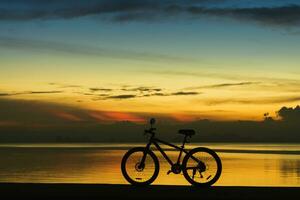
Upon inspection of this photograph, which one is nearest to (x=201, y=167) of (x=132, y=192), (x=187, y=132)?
(x=187, y=132)

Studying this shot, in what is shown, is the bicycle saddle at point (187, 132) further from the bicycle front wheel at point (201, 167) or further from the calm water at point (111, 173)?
the calm water at point (111, 173)

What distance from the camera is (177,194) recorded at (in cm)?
1191

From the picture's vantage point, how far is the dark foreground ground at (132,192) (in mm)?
11531

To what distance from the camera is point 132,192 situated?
12336 millimetres

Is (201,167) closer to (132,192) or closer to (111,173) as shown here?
(132,192)

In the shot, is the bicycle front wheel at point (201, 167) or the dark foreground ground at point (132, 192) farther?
the bicycle front wheel at point (201, 167)

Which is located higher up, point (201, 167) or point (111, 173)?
point (111, 173)

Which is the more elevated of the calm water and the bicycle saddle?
the calm water

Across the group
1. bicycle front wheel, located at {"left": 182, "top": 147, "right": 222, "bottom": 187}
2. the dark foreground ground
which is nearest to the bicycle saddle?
bicycle front wheel, located at {"left": 182, "top": 147, "right": 222, "bottom": 187}

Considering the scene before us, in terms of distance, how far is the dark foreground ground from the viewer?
454 inches

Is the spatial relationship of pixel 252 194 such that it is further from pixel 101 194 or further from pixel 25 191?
pixel 25 191

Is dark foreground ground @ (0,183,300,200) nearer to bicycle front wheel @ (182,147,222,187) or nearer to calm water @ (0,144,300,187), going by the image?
bicycle front wheel @ (182,147,222,187)

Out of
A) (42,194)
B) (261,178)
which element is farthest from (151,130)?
(261,178)

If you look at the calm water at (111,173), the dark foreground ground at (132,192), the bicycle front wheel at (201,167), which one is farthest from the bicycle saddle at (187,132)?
the calm water at (111,173)
